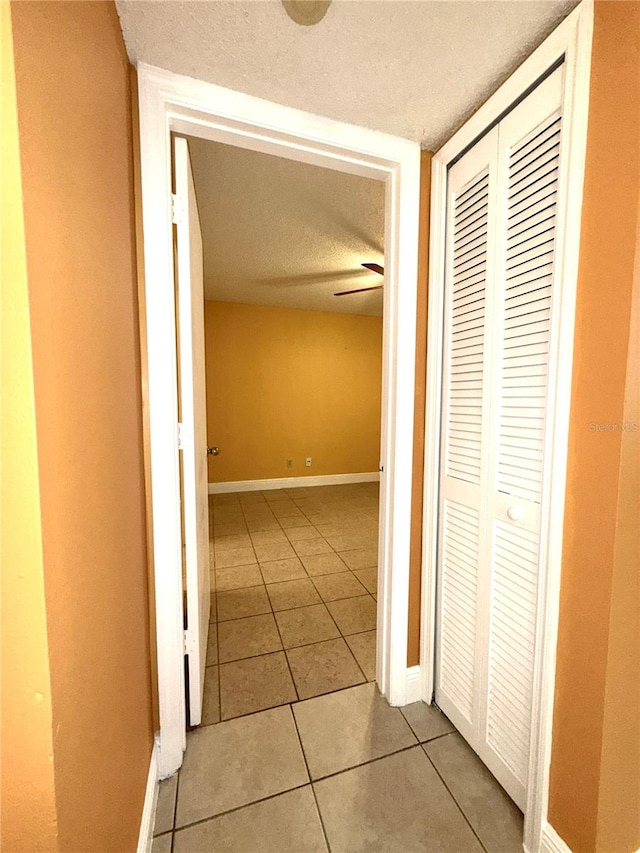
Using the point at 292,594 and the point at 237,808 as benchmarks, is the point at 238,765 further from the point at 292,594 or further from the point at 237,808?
the point at 292,594

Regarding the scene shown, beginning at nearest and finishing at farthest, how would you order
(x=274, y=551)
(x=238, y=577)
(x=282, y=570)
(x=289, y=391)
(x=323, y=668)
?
(x=323, y=668) < (x=238, y=577) < (x=282, y=570) < (x=274, y=551) < (x=289, y=391)

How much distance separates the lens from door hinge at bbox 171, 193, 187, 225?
3.77 ft

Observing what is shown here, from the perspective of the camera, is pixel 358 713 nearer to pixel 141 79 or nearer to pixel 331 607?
pixel 331 607

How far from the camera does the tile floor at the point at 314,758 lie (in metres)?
1.02

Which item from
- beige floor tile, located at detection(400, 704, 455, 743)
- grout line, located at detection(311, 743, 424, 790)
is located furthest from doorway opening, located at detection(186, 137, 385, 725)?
grout line, located at detection(311, 743, 424, 790)

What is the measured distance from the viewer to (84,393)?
2.07 ft

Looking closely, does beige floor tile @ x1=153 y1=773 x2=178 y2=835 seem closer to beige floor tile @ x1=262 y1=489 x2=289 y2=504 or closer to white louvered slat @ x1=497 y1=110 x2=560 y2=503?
white louvered slat @ x1=497 y1=110 x2=560 y2=503

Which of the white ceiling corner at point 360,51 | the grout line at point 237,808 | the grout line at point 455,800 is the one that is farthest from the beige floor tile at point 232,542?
the white ceiling corner at point 360,51

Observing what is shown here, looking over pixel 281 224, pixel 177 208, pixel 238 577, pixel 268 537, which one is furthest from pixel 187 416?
pixel 268 537

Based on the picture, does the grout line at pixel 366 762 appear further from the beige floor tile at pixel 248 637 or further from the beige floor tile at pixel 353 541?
the beige floor tile at pixel 353 541

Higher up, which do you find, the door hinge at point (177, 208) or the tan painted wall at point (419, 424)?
the door hinge at point (177, 208)

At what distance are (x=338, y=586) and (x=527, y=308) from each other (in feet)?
6.83

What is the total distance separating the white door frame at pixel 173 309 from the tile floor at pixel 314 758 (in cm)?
14

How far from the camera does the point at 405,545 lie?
1426mm
